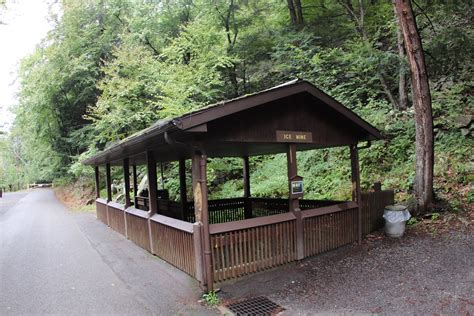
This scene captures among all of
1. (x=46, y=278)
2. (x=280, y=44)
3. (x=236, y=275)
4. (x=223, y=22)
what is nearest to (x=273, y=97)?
(x=236, y=275)

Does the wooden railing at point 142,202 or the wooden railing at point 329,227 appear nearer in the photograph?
the wooden railing at point 329,227

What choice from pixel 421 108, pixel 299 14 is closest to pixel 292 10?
pixel 299 14

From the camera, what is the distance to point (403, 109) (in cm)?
1167

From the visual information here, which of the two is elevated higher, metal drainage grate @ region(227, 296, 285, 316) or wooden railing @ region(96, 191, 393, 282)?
wooden railing @ region(96, 191, 393, 282)

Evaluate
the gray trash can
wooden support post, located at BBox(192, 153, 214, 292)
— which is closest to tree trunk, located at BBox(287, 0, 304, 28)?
the gray trash can

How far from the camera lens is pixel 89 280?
19.1ft

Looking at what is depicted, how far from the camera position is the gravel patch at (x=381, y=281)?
4125 mm

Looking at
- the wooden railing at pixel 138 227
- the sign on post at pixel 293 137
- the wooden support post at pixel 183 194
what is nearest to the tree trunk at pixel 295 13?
the wooden support post at pixel 183 194

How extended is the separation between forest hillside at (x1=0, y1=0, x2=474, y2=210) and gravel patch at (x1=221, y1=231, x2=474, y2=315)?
7.58 ft

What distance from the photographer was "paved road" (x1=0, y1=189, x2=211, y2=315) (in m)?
4.64

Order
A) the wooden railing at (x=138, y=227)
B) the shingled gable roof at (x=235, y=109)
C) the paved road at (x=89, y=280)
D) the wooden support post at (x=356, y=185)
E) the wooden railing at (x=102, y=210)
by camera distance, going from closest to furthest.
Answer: the shingled gable roof at (x=235, y=109) < the paved road at (x=89, y=280) < the wooden support post at (x=356, y=185) < the wooden railing at (x=138, y=227) < the wooden railing at (x=102, y=210)

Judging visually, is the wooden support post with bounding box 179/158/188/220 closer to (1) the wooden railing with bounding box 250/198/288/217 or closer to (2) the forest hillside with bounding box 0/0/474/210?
(1) the wooden railing with bounding box 250/198/288/217

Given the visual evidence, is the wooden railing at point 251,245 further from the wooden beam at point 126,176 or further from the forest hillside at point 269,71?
the wooden beam at point 126,176

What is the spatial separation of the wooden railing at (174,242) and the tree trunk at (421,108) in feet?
17.8
